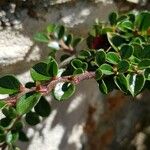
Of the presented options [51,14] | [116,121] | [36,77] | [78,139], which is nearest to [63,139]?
[78,139]

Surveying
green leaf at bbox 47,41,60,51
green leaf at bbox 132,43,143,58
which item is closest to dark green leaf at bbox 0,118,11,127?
green leaf at bbox 47,41,60,51

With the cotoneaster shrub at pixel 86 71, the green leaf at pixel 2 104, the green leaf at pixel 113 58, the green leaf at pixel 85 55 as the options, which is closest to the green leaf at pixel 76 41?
the cotoneaster shrub at pixel 86 71

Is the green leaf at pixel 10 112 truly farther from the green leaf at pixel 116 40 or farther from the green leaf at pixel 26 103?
the green leaf at pixel 116 40

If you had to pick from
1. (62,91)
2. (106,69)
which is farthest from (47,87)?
(106,69)

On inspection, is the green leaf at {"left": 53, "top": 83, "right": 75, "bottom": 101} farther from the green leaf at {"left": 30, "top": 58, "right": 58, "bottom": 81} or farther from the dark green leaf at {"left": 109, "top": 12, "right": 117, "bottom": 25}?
the dark green leaf at {"left": 109, "top": 12, "right": 117, "bottom": 25}

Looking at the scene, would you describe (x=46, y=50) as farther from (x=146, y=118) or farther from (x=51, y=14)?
(x=146, y=118)
